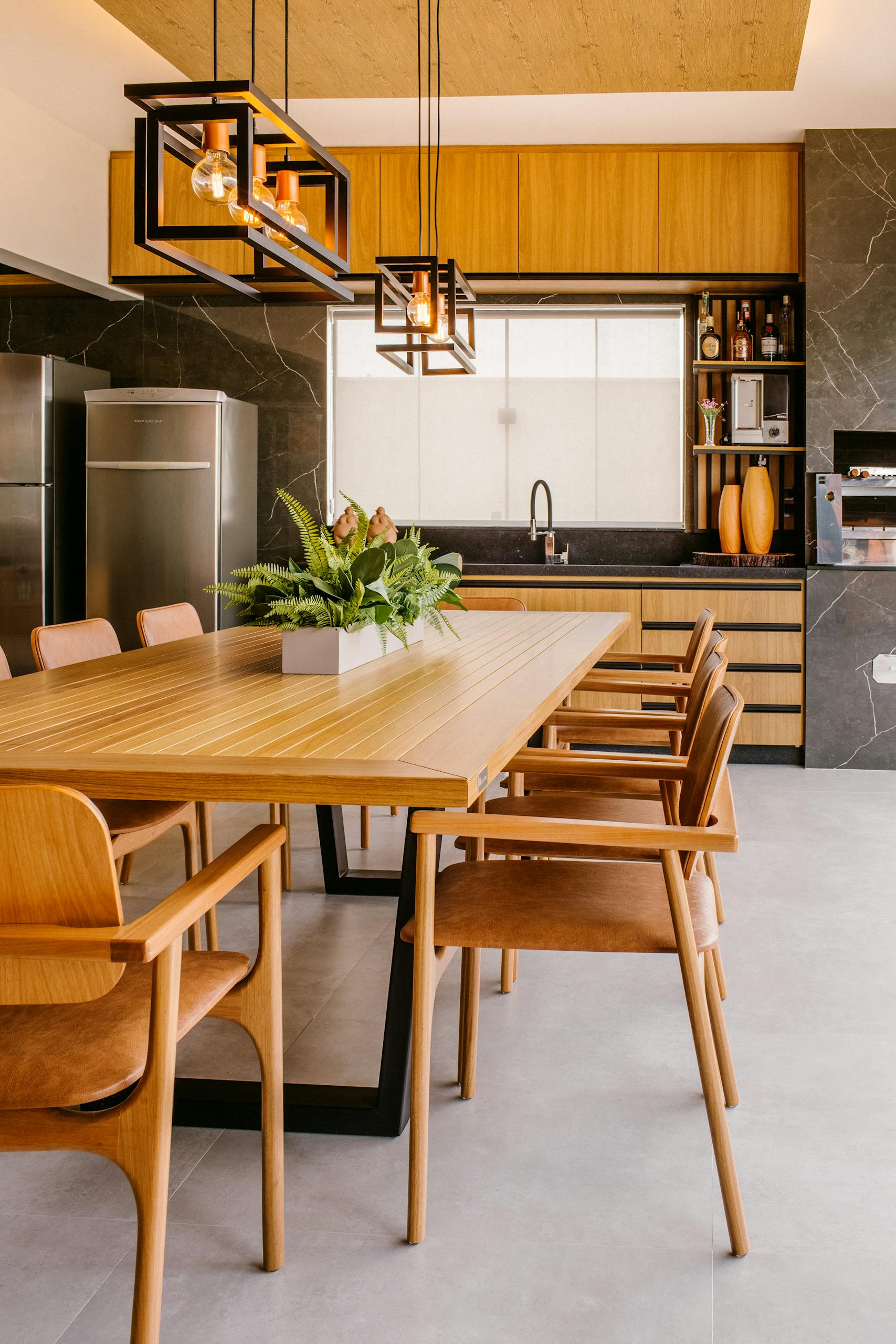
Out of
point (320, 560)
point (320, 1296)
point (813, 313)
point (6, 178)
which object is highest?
point (6, 178)

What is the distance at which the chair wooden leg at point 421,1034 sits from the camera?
5.33ft

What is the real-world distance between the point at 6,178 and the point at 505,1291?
186 inches

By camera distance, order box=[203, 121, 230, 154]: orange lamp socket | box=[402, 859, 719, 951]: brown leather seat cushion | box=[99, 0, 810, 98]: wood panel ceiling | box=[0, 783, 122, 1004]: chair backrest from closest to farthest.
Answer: box=[0, 783, 122, 1004]: chair backrest
box=[402, 859, 719, 951]: brown leather seat cushion
box=[203, 121, 230, 154]: orange lamp socket
box=[99, 0, 810, 98]: wood panel ceiling

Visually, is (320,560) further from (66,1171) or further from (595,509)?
(595,509)

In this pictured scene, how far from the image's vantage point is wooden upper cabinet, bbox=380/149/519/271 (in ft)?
17.9

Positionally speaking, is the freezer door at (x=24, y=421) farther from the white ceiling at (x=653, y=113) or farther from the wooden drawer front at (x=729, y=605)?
the wooden drawer front at (x=729, y=605)

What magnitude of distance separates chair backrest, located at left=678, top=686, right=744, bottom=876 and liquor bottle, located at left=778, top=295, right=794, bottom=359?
4.09 meters

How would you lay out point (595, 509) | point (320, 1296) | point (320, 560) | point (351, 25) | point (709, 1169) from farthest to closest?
point (595, 509) → point (351, 25) → point (320, 560) → point (709, 1169) → point (320, 1296)

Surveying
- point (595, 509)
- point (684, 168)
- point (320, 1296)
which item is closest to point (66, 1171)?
point (320, 1296)

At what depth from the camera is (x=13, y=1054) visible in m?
1.30

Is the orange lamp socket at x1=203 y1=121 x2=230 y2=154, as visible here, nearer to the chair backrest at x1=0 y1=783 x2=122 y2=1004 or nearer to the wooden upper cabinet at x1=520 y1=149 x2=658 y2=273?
the chair backrest at x1=0 y1=783 x2=122 y2=1004

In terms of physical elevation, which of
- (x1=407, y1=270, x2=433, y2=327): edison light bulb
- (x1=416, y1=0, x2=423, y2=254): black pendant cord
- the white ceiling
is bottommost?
(x1=407, y1=270, x2=433, y2=327): edison light bulb

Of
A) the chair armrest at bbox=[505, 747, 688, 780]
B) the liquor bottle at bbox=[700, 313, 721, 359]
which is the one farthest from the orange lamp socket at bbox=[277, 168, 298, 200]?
the liquor bottle at bbox=[700, 313, 721, 359]

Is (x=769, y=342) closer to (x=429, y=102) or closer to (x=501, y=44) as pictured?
(x=501, y=44)
